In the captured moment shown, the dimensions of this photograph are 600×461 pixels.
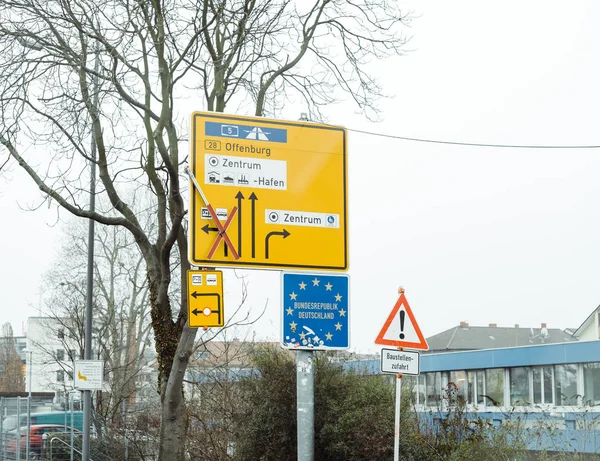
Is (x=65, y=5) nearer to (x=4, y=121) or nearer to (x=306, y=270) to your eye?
(x=4, y=121)

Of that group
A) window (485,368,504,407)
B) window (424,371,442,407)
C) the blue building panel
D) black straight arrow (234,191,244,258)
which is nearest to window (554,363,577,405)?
the blue building panel

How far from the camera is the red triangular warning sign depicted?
37.3ft

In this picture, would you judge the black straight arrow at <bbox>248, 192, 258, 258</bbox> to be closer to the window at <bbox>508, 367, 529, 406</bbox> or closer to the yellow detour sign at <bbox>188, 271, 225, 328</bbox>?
the yellow detour sign at <bbox>188, 271, 225, 328</bbox>

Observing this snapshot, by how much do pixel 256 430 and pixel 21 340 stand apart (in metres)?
125

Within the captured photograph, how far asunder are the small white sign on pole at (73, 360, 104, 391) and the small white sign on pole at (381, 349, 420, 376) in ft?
37.9

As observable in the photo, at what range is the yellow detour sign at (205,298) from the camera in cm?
1026

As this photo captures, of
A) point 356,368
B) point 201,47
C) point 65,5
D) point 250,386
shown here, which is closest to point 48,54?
point 65,5

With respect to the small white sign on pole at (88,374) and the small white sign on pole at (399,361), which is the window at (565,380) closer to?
the small white sign on pole at (88,374)

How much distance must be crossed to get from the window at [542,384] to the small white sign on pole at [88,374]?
26044 millimetres

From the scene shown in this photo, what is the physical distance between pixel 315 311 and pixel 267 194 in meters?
1.51

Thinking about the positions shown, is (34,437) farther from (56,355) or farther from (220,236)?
(220,236)

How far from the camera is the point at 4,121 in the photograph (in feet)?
50.4

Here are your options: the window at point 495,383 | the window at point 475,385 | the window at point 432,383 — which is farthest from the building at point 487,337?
the window at point 495,383

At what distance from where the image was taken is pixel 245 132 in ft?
34.1
